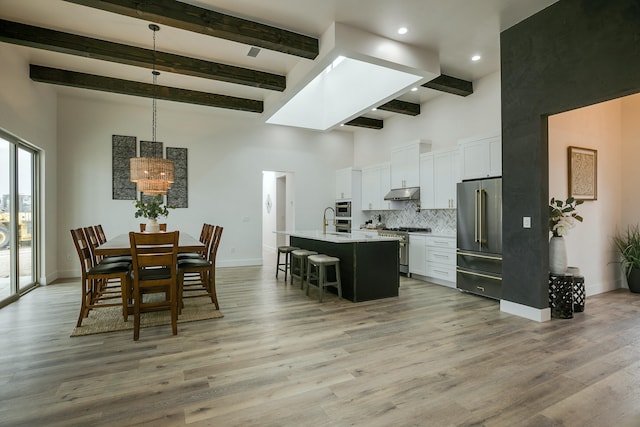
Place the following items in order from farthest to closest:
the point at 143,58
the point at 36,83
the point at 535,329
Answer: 1. the point at 36,83
2. the point at 143,58
3. the point at 535,329

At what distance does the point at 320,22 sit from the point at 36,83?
4.65m

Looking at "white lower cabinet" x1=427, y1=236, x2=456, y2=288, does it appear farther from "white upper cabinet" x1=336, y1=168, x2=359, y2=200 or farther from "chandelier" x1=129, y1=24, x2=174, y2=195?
"chandelier" x1=129, y1=24, x2=174, y2=195

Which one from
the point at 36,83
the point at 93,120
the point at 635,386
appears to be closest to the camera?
the point at 635,386

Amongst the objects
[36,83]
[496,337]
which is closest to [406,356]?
[496,337]

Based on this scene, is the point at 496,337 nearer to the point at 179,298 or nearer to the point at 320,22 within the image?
the point at 179,298

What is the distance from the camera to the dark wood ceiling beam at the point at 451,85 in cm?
517

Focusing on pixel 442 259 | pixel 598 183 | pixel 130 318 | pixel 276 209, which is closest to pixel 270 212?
pixel 276 209

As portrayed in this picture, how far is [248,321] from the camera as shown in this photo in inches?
141

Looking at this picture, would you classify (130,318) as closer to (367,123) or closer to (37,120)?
(37,120)

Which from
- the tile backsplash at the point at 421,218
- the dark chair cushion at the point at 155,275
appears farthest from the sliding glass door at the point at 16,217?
the tile backsplash at the point at 421,218

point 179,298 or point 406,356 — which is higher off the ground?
point 179,298

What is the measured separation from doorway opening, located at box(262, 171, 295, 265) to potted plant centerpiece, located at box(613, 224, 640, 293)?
6209mm

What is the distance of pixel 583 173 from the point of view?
4422 millimetres

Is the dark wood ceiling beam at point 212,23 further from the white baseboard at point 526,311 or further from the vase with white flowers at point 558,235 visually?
the white baseboard at point 526,311
